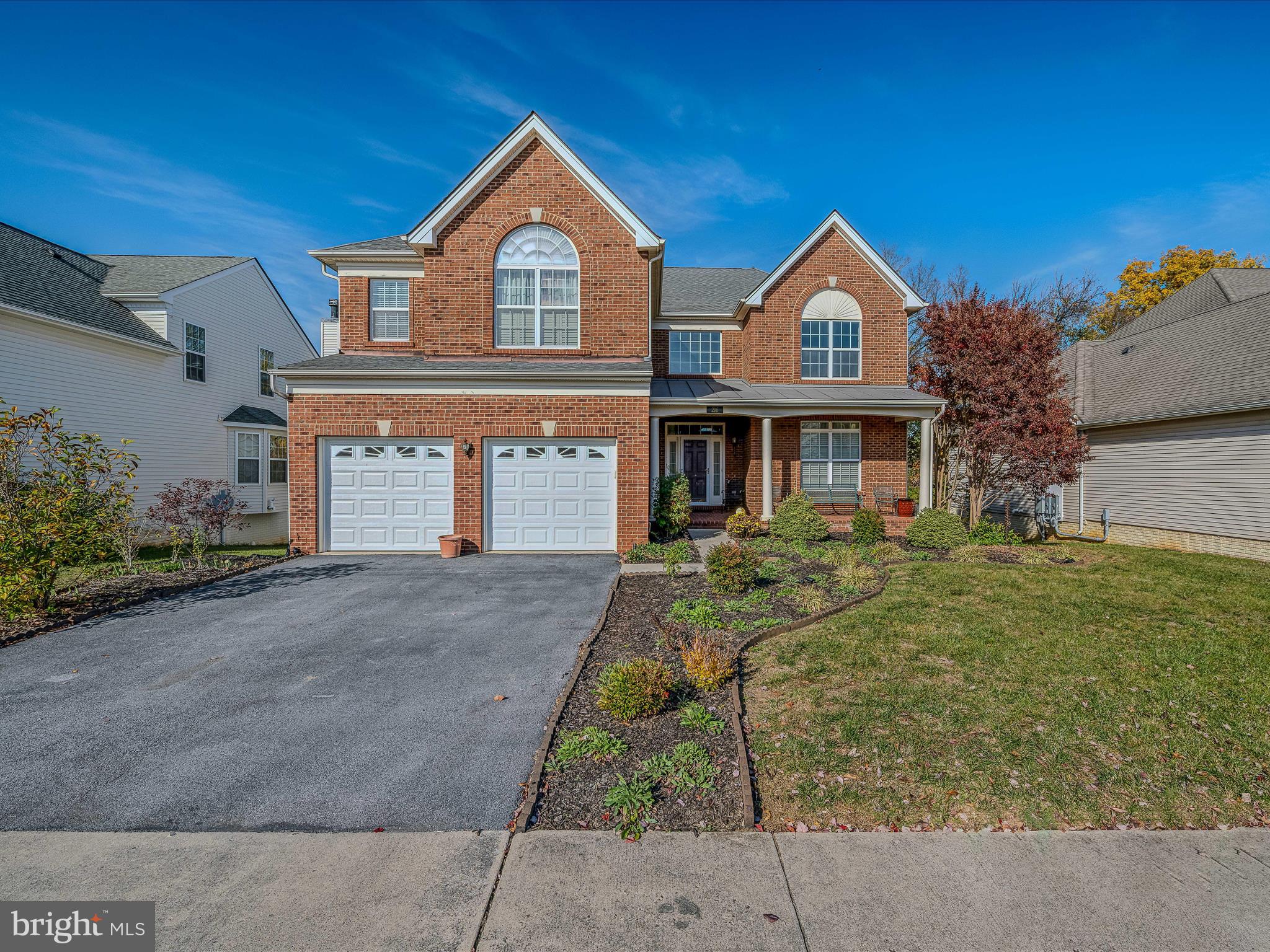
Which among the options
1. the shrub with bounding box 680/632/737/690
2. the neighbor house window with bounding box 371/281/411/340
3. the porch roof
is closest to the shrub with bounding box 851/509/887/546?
the porch roof

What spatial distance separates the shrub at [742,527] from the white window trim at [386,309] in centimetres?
919

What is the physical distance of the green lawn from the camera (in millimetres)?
3482

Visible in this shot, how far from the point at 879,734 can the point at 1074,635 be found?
13.0 ft

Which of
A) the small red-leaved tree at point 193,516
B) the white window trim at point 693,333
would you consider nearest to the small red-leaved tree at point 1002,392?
the white window trim at point 693,333

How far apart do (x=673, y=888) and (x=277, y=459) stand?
71.8 feet

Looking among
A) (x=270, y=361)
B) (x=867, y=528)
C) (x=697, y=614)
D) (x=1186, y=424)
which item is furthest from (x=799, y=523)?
(x=270, y=361)

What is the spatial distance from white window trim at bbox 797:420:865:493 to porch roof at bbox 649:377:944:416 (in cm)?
107

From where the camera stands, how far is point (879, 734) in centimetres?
421

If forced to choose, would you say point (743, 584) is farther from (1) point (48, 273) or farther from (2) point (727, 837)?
(1) point (48, 273)

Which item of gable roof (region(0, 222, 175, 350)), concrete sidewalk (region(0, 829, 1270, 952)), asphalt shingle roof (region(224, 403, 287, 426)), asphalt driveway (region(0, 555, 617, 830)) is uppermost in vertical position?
gable roof (region(0, 222, 175, 350))

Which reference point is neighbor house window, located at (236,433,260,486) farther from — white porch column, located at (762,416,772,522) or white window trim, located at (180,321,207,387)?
white porch column, located at (762,416,772,522)

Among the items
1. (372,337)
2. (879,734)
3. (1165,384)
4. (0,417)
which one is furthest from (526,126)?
(1165,384)

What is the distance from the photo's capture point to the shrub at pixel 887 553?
10980mm

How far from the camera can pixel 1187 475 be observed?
13477 mm
